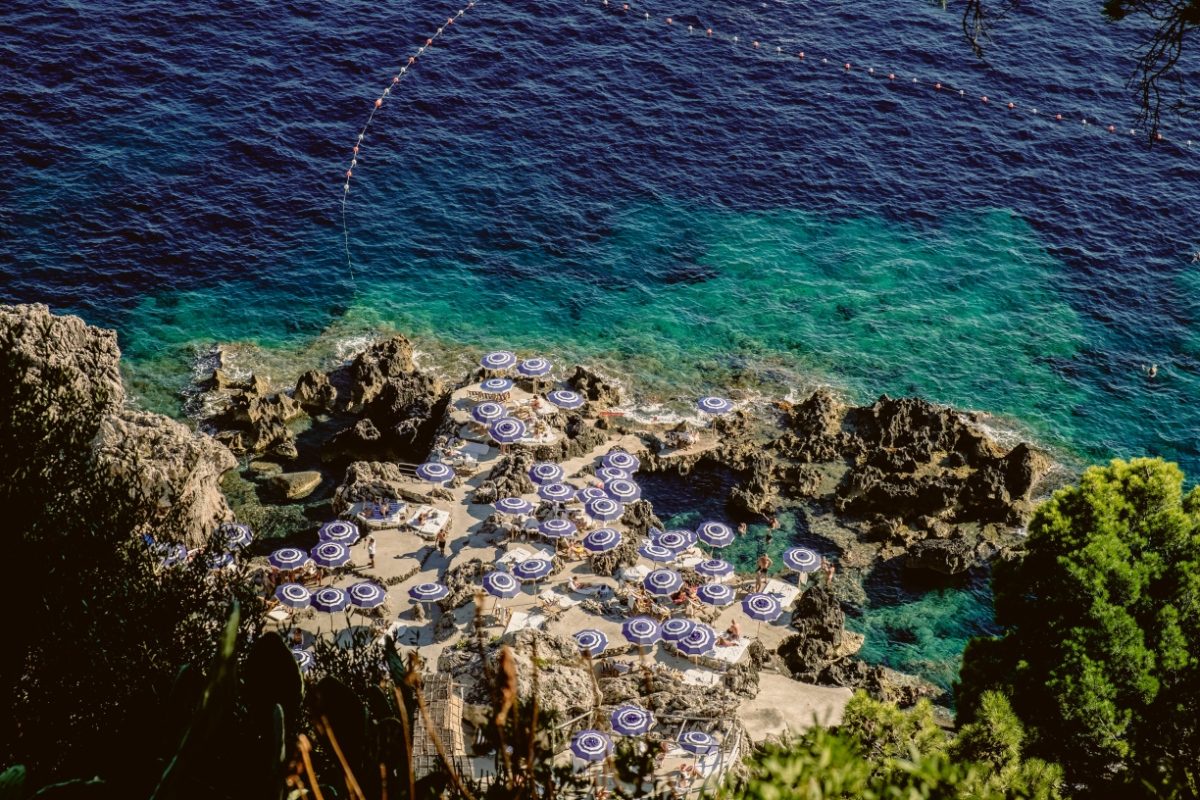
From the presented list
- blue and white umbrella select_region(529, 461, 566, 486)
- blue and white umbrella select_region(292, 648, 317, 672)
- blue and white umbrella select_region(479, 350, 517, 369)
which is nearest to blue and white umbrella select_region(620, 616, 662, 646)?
blue and white umbrella select_region(529, 461, 566, 486)

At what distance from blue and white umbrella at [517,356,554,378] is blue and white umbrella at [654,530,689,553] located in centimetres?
1267

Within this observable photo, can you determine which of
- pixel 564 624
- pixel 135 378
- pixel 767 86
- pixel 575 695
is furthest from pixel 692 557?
pixel 767 86

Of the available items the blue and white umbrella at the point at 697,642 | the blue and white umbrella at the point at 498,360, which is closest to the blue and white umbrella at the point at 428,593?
the blue and white umbrella at the point at 697,642

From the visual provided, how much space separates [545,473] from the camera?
159ft

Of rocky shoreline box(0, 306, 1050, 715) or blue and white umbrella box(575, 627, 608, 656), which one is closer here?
blue and white umbrella box(575, 627, 608, 656)

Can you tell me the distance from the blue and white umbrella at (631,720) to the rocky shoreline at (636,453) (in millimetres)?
5429

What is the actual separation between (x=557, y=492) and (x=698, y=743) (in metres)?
14.9

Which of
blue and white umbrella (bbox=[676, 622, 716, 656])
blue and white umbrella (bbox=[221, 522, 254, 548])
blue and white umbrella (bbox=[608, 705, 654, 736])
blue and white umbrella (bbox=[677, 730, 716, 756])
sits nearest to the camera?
blue and white umbrella (bbox=[677, 730, 716, 756])

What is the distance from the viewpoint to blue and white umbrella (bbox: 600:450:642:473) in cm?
4944

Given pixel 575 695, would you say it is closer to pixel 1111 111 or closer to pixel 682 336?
pixel 682 336

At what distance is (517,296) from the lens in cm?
6369

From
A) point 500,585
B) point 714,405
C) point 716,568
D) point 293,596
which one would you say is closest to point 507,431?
point 500,585

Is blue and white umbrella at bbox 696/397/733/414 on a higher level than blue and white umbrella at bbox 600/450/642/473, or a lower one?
higher

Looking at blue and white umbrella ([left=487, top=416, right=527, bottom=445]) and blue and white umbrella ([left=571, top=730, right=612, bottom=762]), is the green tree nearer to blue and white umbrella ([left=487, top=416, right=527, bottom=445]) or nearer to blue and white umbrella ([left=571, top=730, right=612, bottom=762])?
blue and white umbrella ([left=571, top=730, right=612, bottom=762])
